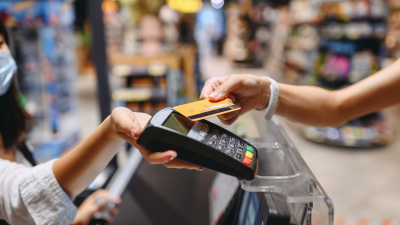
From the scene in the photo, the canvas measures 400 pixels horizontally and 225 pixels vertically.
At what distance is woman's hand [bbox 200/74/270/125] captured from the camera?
0.85 metres

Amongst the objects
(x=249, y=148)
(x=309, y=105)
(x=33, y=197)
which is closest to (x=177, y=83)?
(x=309, y=105)

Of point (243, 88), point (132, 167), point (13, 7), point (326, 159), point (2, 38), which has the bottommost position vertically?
point (326, 159)

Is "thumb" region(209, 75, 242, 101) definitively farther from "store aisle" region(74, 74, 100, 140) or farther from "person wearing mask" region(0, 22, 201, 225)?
"store aisle" region(74, 74, 100, 140)

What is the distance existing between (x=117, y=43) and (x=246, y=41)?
4852mm

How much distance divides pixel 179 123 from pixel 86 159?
335 mm

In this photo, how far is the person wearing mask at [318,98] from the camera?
101cm

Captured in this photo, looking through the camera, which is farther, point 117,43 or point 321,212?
point 117,43

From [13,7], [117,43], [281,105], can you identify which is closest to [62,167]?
[281,105]

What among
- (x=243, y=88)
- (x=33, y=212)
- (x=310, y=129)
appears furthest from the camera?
(x=310, y=129)

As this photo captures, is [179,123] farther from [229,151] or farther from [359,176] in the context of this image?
[359,176]

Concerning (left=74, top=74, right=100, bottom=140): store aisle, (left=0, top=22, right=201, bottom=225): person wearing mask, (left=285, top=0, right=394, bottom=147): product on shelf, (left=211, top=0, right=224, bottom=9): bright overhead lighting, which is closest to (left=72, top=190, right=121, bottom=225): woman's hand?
(left=0, top=22, right=201, bottom=225): person wearing mask

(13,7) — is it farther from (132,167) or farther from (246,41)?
(246,41)

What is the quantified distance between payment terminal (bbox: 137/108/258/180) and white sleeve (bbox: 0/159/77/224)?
401mm

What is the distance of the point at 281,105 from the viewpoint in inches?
42.4
